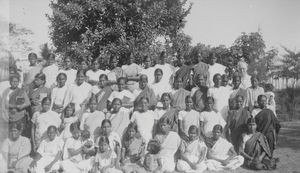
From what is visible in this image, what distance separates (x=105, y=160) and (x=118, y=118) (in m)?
1.20

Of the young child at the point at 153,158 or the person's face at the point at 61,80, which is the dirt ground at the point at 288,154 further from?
the person's face at the point at 61,80

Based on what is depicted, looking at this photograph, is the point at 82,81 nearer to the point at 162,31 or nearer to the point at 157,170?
the point at 157,170

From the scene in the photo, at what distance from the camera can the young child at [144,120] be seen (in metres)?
7.76

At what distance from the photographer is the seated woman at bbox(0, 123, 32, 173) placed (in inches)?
267

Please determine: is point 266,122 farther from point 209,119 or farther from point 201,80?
point 201,80

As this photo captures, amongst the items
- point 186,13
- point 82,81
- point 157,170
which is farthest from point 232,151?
point 186,13

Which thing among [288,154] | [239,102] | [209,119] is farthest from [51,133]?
[288,154]

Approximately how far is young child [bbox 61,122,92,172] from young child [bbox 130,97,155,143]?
132 centimetres

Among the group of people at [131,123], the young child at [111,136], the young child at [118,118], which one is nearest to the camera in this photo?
the group of people at [131,123]

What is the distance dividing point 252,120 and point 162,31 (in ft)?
25.2

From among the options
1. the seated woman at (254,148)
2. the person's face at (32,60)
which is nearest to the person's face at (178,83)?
the seated woman at (254,148)

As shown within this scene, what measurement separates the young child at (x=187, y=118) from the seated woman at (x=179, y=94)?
0.26 meters

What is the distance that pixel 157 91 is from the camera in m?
8.83

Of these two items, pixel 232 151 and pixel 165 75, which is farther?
pixel 165 75
